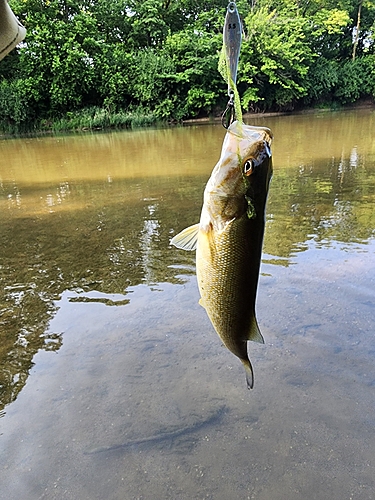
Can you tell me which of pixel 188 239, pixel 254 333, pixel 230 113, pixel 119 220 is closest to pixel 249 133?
pixel 230 113

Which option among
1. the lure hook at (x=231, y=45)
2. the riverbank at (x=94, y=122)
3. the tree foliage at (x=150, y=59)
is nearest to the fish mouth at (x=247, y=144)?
the lure hook at (x=231, y=45)

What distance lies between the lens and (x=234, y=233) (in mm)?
1527

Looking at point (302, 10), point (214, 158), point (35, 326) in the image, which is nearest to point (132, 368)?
point (35, 326)

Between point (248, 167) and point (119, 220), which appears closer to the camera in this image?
point (248, 167)

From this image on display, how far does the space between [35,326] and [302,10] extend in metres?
39.4

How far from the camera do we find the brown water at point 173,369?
8.36ft

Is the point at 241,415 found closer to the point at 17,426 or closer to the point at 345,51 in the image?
the point at 17,426

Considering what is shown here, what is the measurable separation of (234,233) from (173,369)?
2.20m

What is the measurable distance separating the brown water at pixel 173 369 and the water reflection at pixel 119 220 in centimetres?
4

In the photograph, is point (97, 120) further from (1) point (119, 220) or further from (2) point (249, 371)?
(2) point (249, 371)

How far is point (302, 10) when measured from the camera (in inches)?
1394

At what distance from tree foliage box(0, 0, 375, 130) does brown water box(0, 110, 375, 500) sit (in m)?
23.8

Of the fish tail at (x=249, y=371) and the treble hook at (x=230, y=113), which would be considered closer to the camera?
the treble hook at (x=230, y=113)

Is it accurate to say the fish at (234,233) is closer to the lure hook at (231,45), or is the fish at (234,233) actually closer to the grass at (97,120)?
the lure hook at (231,45)
